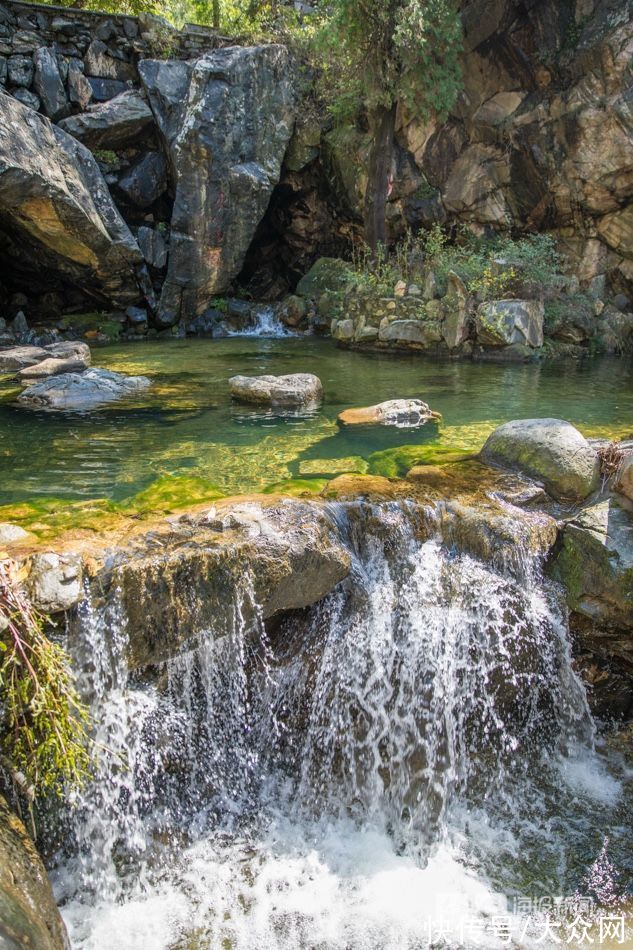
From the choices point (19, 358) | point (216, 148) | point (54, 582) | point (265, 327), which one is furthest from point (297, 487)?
point (216, 148)

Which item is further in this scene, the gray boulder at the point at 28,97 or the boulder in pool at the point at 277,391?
the gray boulder at the point at 28,97

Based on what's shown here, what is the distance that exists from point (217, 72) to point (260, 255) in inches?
206

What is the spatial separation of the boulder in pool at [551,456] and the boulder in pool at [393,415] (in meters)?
1.72

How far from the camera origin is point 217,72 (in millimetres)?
14156

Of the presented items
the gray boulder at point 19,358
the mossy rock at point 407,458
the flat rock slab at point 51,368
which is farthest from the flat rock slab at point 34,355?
the mossy rock at point 407,458

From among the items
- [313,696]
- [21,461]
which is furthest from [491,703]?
[21,461]

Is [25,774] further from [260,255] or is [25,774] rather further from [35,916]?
[260,255]

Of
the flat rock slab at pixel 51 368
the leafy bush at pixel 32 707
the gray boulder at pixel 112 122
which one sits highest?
the gray boulder at pixel 112 122

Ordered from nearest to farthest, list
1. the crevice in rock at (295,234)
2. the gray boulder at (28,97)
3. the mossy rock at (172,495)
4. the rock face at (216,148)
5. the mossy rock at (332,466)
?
the mossy rock at (172,495), the mossy rock at (332,466), the gray boulder at (28,97), the rock face at (216,148), the crevice in rock at (295,234)

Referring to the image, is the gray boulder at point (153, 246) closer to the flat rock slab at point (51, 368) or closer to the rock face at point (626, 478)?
the flat rock slab at point (51, 368)

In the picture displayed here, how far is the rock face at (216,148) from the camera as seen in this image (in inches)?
560

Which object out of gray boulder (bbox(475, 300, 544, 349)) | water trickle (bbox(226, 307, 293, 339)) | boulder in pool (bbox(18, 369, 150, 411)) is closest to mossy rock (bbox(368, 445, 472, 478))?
boulder in pool (bbox(18, 369, 150, 411))

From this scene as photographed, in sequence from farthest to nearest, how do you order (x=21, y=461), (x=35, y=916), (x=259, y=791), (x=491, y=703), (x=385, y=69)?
(x=385, y=69), (x=21, y=461), (x=491, y=703), (x=259, y=791), (x=35, y=916)

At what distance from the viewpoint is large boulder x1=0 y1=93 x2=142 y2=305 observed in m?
11.6
